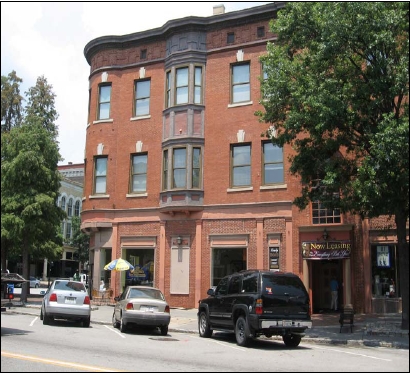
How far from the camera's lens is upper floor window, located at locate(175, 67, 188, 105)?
26219mm

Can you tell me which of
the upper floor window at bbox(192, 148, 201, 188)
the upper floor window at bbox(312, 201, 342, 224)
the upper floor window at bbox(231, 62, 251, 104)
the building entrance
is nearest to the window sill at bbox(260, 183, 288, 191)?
the upper floor window at bbox(312, 201, 342, 224)

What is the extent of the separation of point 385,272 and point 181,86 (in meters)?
13.0

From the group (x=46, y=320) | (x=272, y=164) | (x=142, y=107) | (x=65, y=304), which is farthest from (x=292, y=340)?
(x=142, y=107)

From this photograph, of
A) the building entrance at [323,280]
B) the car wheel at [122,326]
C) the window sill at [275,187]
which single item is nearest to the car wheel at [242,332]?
the car wheel at [122,326]

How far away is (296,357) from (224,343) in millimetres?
2904

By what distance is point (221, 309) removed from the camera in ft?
48.5

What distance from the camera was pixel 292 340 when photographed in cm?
1422

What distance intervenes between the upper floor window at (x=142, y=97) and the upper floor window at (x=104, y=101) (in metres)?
1.76

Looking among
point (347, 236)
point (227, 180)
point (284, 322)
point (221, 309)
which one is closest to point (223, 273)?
point (227, 180)

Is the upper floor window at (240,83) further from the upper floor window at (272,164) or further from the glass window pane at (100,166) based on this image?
the glass window pane at (100,166)

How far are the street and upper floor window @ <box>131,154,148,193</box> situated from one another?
11648 mm

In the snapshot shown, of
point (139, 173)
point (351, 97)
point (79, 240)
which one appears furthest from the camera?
point (79, 240)

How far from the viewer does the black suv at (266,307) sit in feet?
43.0

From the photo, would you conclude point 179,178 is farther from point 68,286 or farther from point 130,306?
point 130,306
